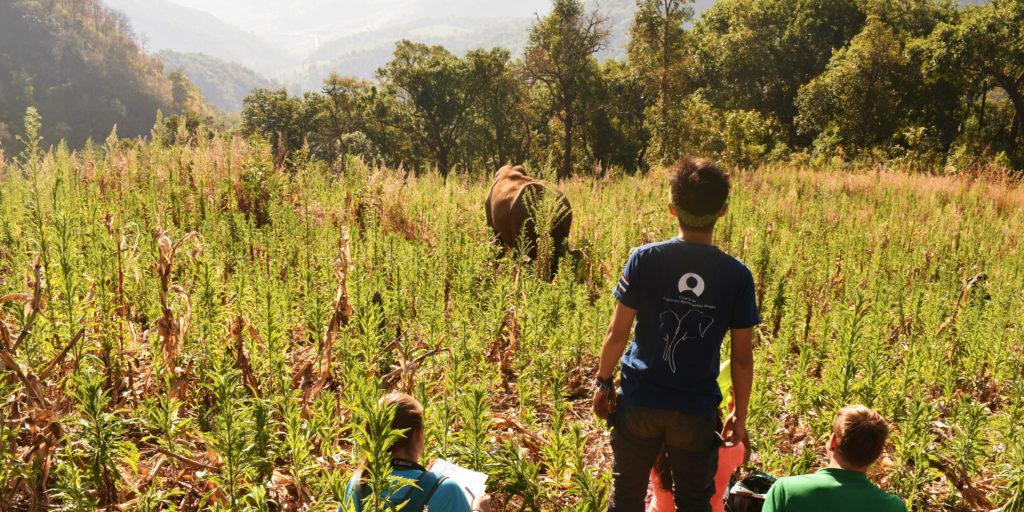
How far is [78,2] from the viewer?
402 feet

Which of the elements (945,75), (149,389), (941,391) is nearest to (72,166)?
(149,389)

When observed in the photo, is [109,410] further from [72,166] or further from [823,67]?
[823,67]

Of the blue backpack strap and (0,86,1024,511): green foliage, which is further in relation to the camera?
(0,86,1024,511): green foliage

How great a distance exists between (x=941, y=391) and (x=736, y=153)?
52.2ft

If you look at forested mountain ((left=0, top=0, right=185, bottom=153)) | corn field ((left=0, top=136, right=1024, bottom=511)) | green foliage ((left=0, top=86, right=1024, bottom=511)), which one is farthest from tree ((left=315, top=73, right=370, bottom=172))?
forested mountain ((left=0, top=0, right=185, bottom=153))

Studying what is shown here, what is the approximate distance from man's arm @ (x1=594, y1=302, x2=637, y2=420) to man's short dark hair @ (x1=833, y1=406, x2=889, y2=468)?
102 cm

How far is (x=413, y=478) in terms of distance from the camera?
2.17m

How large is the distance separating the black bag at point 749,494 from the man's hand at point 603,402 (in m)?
0.91

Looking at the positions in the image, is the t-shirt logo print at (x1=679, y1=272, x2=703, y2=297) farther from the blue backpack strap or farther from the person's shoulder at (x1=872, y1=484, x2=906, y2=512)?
the blue backpack strap

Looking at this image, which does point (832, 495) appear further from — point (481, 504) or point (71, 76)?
point (71, 76)

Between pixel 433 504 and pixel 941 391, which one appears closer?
pixel 433 504

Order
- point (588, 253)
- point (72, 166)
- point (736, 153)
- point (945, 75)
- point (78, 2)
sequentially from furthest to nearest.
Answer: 1. point (78, 2)
2. point (945, 75)
3. point (736, 153)
4. point (72, 166)
5. point (588, 253)

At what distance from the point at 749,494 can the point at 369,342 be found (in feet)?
7.58

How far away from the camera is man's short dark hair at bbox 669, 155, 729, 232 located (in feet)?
8.45
